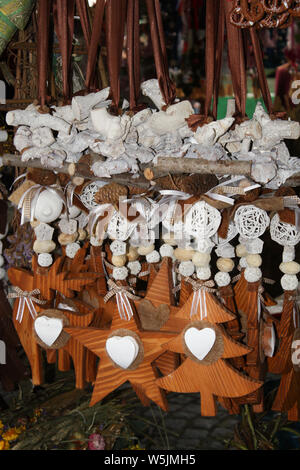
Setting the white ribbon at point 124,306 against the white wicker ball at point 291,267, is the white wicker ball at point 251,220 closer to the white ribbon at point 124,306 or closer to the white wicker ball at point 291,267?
the white wicker ball at point 291,267

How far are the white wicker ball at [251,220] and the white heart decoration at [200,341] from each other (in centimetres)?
19

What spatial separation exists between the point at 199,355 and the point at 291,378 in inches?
8.4

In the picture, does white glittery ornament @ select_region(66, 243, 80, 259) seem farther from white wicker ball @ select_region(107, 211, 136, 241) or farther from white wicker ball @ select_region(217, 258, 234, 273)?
white wicker ball @ select_region(217, 258, 234, 273)

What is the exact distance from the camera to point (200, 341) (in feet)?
3.10

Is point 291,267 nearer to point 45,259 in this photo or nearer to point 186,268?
point 186,268

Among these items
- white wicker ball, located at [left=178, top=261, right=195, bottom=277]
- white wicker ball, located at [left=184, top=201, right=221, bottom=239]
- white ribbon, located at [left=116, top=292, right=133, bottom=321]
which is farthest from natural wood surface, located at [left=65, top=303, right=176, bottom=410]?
white wicker ball, located at [left=184, top=201, right=221, bottom=239]

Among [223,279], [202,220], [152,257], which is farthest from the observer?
[152,257]

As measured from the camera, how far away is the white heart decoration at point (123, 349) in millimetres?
1001

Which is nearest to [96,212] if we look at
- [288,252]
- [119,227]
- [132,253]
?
[119,227]

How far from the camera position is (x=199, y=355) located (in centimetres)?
95

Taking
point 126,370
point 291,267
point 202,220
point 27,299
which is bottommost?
point 126,370

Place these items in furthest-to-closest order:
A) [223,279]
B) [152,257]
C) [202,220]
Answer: [152,257] < [223,279] < [202,220]

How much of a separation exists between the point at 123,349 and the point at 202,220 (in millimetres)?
311
